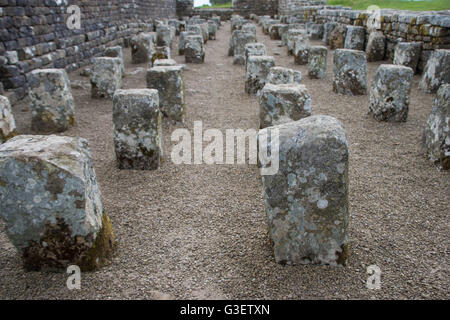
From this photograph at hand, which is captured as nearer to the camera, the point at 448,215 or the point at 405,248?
the point at 405,248

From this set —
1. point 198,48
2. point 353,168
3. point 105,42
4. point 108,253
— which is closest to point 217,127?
point 353,168

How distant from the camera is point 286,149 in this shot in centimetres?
224

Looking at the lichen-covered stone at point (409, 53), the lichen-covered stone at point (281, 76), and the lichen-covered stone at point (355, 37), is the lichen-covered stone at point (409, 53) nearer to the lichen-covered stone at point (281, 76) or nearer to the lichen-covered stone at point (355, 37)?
the lichen-covered stone at point (355, 37)

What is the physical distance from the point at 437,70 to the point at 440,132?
3071mm

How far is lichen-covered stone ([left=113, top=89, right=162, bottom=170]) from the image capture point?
3.90 metres

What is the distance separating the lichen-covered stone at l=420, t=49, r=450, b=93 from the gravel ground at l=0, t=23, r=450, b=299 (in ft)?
5.71

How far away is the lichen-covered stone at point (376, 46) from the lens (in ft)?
31.5

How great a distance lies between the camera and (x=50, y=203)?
2.22 m

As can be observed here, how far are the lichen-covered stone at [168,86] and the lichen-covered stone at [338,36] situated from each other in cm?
842

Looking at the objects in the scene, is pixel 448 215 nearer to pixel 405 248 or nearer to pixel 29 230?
pixel 405 248

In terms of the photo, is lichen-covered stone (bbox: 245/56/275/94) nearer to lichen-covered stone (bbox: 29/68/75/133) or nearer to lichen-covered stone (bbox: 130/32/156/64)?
lichen-covered stone (bbox: 29/68/75/133)

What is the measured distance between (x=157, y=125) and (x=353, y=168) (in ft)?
7.55

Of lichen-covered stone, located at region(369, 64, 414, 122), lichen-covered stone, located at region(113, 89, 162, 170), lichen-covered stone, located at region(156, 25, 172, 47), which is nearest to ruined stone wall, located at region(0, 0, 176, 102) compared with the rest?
lichen-covered stone, located at region(156, 25, 172, 47)
